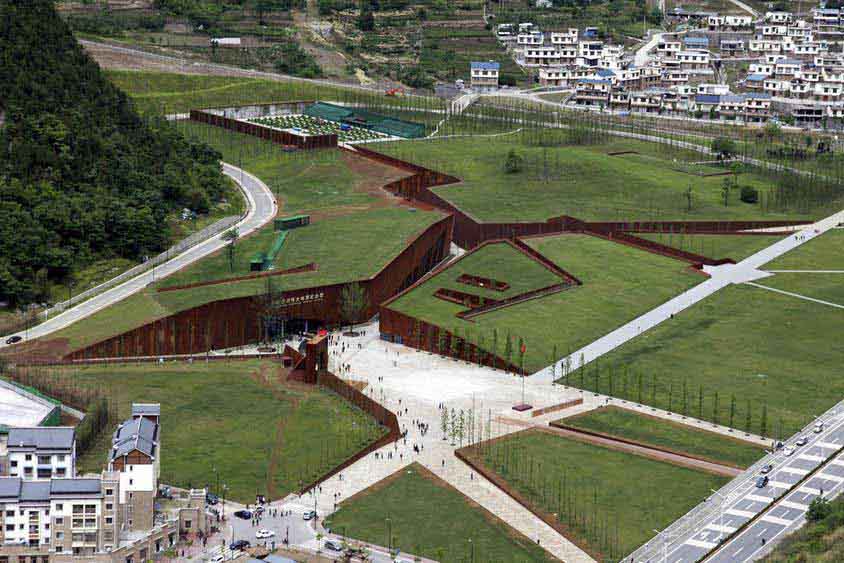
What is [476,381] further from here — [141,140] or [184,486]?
[141,140]

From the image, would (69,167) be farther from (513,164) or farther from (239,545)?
(239,545)

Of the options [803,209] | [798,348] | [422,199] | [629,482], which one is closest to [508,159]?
[422,199]

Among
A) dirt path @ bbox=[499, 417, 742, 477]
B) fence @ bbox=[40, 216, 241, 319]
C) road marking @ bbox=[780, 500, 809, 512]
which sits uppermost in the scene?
fence @ bbox=[40, 216, 241, 319]

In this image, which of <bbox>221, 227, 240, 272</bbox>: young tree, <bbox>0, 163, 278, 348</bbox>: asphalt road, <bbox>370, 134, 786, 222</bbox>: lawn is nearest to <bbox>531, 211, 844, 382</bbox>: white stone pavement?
<bbox>370, 134, 786, 222</bbox>: lawn

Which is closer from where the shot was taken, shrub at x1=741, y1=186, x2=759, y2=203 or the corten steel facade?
the corten steel facade

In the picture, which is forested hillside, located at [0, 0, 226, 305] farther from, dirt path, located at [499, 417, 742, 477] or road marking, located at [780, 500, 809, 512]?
road marking, located at [780, 500, 809, 512]

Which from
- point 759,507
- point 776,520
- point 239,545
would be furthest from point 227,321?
point 776,520
